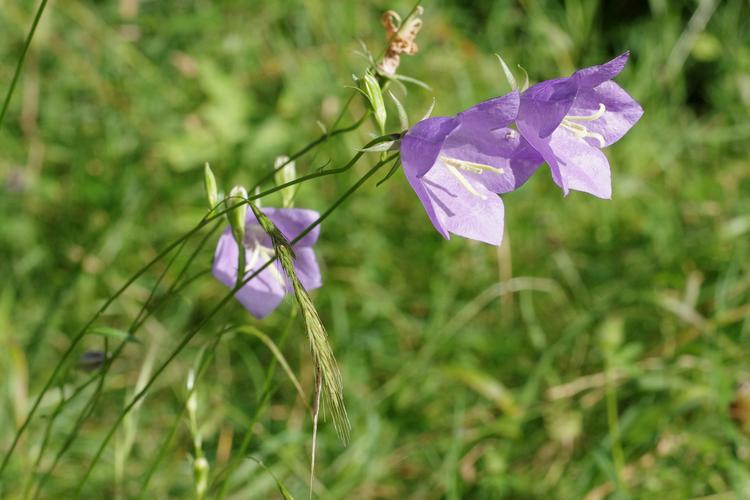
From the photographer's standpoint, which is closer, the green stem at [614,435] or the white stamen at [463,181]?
the white stamen at [463,181]

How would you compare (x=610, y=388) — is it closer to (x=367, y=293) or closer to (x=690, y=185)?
(x=367, y=293)

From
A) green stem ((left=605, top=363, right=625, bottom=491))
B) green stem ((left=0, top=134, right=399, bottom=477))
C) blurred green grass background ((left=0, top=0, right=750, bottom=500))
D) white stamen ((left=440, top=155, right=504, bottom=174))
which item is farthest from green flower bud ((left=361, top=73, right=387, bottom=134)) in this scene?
green stem ((left=605, top=363, right=625, bottom=491))

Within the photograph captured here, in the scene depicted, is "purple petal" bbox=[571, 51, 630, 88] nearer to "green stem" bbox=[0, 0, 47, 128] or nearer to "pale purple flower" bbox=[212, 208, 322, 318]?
"pale purple flower" bbox=[212, 208, 322, 318]

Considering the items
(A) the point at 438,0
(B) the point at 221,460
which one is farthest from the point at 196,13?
(B) the point at 221,460

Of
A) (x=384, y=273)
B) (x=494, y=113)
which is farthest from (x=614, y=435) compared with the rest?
(x=494, y=113)

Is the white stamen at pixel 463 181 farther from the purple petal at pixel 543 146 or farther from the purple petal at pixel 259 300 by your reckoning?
the purple petal at pixel 259 300

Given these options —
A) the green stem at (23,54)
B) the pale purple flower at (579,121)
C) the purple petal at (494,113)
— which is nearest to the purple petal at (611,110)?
the pale purple flower at (579,121)
